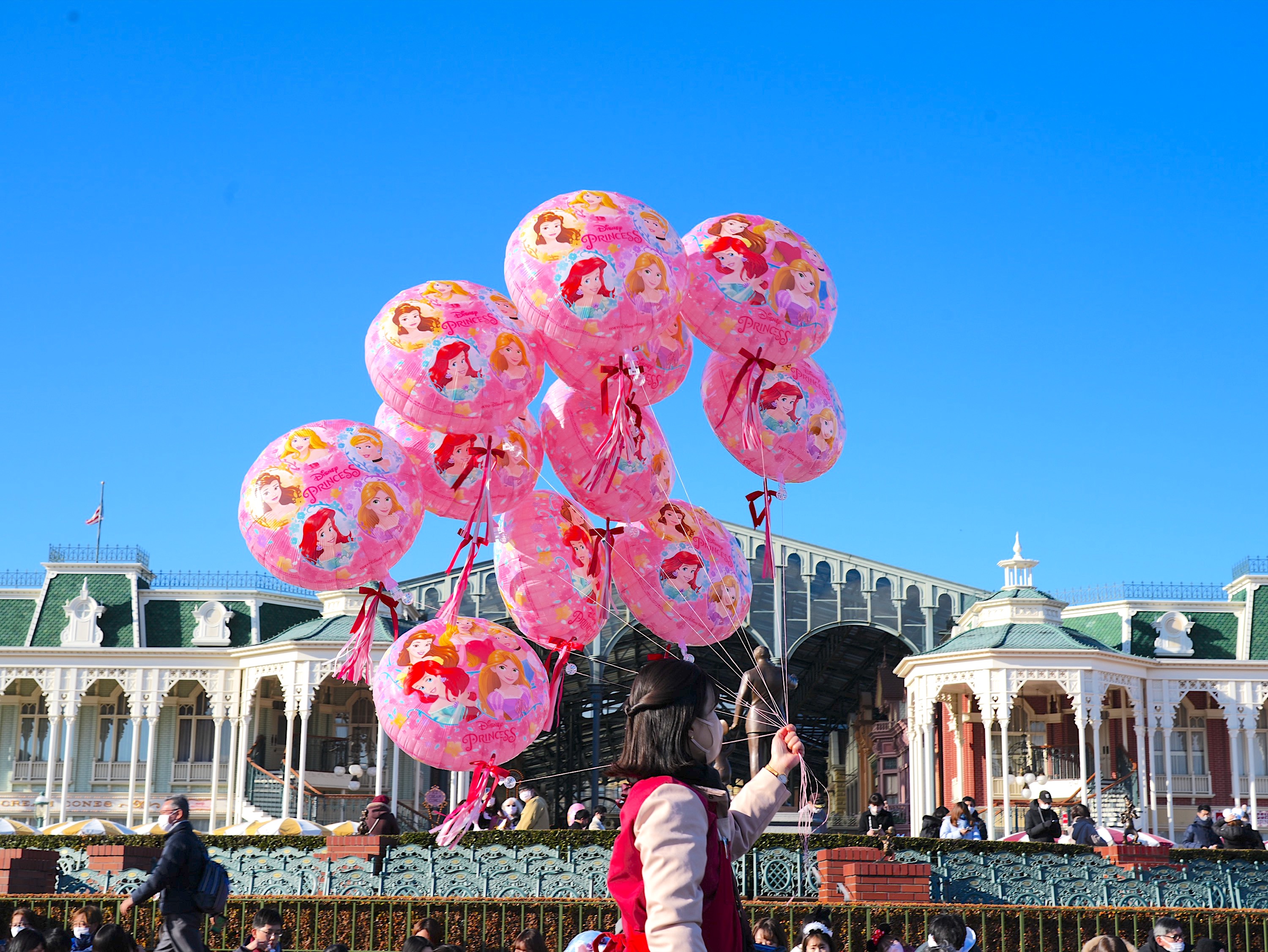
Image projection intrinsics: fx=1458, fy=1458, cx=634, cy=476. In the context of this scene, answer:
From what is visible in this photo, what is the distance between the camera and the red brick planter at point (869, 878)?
→ 42.4 ft

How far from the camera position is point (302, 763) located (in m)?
29.0

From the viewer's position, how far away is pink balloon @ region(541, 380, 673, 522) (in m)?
7.95

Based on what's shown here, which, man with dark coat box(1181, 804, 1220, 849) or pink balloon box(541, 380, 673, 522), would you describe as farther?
man with dark coat box(1181, 804, 1220, 849)

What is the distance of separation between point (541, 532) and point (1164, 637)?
1027 inches

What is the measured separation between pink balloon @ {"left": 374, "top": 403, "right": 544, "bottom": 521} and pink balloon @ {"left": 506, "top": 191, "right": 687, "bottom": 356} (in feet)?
2.46

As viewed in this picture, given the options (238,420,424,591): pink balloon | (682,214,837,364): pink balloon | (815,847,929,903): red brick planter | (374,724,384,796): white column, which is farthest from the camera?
(374,724,384,796): white column

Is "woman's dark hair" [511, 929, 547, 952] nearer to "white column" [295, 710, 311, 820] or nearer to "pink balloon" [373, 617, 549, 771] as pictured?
"pink balloon" [373, 617, 549, 771]

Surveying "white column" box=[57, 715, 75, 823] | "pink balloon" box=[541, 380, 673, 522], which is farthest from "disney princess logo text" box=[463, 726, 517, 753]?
"white column" box=[57, 715, 75, 823]

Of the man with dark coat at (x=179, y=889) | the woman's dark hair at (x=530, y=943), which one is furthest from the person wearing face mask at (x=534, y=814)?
the woman's dark hair at (x=530, y=943)

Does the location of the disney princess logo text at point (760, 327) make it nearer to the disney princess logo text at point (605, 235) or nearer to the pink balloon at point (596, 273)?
the pink balloon at point (596, 273)

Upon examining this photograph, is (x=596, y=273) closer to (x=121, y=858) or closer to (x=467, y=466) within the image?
(x=467, y=466)

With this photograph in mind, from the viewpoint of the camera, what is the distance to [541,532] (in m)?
8.33

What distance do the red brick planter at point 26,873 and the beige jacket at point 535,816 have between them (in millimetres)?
4573

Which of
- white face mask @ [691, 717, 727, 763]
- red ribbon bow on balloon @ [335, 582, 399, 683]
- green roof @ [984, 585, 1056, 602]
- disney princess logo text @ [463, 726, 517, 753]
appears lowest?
white face mask @ [691, 717, 727, 763]
